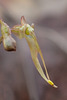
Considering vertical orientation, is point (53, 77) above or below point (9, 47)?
below

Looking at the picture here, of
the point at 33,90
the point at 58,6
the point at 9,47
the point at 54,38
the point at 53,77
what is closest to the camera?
the point at 9,47

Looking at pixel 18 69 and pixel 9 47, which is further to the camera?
pixel 18 69

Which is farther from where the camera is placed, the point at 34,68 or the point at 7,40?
the point at 34,68

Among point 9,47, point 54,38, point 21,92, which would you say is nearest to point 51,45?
point 54,38

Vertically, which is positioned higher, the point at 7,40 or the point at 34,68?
the point at 7,40

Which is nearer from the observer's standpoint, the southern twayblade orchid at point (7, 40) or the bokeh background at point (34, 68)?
the southern twayblade orchid at point (7, 40)

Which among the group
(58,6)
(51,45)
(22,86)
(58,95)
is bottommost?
(58,95)

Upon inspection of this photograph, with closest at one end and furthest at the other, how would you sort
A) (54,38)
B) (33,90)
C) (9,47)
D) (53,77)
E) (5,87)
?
1. (9,47)
2. (5,87)
3. (33,90)
4. (53,77)
5. (54,38)

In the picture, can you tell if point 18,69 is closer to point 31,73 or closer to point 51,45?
point 31,73

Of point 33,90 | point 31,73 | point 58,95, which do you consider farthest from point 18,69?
point 58,95

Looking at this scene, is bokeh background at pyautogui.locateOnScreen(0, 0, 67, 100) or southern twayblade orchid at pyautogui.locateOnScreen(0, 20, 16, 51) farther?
bokeh background at pyautogui.locateOnScreen(0, 0, 67, 100)
